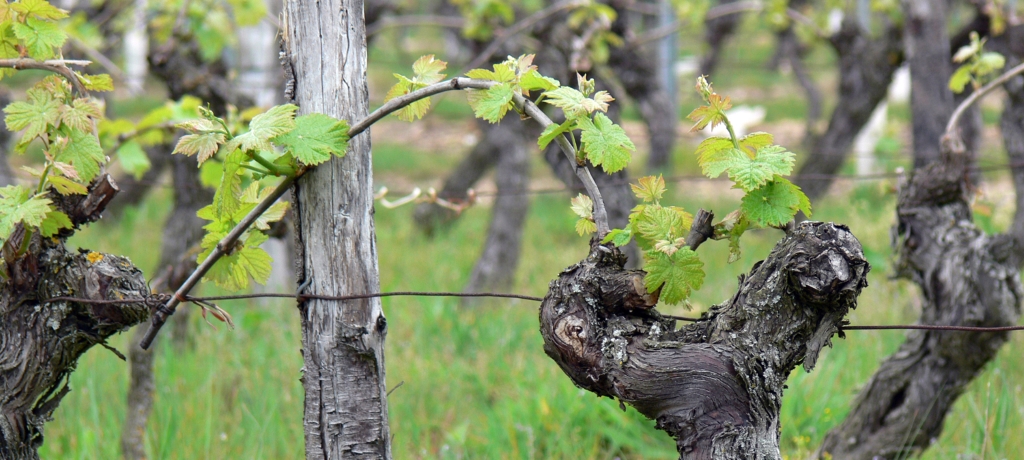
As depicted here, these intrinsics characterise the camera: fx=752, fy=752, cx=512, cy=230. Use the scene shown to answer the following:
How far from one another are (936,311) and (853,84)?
337 cm

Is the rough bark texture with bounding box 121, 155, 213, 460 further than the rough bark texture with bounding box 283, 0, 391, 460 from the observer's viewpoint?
Yes

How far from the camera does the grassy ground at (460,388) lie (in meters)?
2.61

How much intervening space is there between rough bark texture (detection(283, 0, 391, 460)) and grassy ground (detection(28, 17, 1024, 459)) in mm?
1091

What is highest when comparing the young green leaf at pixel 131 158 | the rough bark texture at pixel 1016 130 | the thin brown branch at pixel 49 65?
the rough bark texture at pixel 1016 130

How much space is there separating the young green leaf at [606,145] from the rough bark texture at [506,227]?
336 centimetres

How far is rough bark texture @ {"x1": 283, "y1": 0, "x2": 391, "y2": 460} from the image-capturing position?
1481 mm

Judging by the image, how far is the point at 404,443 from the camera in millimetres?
2777

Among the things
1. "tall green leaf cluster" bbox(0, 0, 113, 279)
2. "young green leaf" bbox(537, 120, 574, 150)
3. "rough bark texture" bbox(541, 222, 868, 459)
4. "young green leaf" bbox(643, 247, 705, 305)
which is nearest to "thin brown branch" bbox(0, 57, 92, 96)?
"tall green leaf cluster" bbox(0, 0, 113, 279)

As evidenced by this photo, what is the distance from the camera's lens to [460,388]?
3.39 m

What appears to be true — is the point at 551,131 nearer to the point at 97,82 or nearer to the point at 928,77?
the point at 97,82

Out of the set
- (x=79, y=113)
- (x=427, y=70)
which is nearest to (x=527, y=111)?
(x=427, y=70)

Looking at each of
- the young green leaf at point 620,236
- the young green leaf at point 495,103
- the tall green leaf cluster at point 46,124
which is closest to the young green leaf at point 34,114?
the tall green leaf cluster at point 46,124

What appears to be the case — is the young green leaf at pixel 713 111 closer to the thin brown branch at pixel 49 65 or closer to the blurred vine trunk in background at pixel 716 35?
the thin brown branch at pixel 49 65

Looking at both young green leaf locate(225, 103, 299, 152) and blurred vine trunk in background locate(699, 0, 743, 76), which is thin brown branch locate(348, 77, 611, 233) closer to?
young green leaf locate(225, 103, 299, 152)
